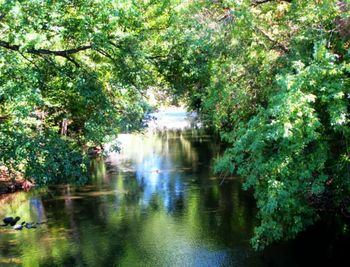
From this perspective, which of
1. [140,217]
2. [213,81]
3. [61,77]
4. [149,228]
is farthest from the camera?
[140,217]

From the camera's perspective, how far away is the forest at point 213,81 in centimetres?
760

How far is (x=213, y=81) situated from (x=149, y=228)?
5.62m

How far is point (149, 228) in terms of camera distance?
1483 cm

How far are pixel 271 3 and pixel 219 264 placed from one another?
7763 millimetres

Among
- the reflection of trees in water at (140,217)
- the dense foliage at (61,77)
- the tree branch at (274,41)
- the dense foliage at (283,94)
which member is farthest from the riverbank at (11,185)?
the tree branch at (274,41)

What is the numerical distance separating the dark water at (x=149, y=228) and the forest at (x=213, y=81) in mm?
2193

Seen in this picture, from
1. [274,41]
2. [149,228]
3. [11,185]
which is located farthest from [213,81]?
[11,185]

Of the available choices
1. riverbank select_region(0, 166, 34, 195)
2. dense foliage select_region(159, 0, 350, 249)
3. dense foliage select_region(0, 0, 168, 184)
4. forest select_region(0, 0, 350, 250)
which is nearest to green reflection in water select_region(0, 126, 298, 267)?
riverbank select_region(0, 166, 34, 195)

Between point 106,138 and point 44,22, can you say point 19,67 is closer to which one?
point 44,22

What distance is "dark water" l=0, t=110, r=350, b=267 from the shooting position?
12.2 metres

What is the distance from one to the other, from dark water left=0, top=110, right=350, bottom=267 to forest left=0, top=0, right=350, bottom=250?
7.19 ft

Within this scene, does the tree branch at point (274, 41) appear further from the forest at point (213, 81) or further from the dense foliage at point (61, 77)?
the dense foliage at point (61, 77)

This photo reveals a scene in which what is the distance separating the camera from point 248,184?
9.29 metres

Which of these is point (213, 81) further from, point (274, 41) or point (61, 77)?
point (61, 77)
